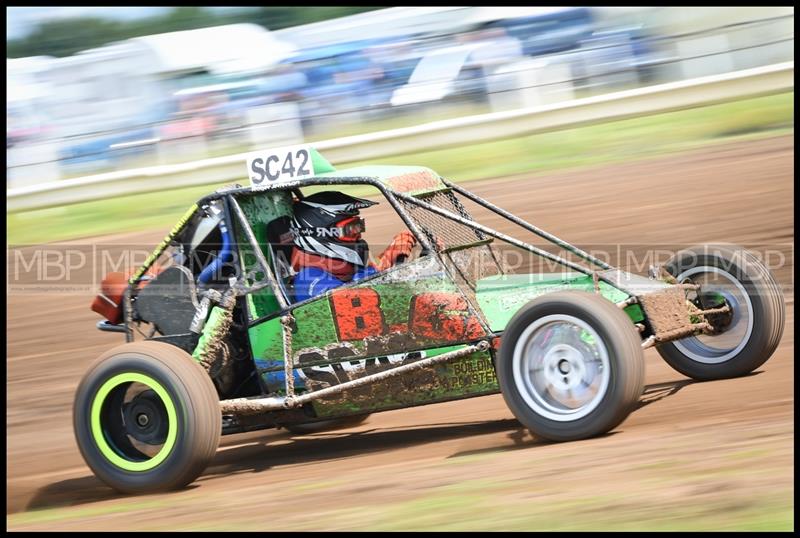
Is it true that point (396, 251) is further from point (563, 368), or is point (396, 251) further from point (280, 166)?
point (563, 368)

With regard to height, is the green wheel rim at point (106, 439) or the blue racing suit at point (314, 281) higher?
the blue racing suit at point (314, 281)

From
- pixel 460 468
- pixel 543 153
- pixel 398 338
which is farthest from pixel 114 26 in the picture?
pixel 460 468

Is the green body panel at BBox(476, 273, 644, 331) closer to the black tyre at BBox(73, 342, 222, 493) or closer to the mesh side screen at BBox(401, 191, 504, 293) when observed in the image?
the mesh side screen at BBox(401, 191, 504, 293)

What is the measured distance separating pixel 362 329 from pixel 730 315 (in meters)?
1.96

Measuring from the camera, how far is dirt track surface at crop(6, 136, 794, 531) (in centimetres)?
369

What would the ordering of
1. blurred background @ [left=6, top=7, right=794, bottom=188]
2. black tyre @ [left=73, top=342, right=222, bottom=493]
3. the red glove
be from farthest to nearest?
1. blurred background @ [left=6, top=7, right=794, bottom=188]
2. the red glove
3. black tyre @ [left=73, top=342, right=222, bottom=493]

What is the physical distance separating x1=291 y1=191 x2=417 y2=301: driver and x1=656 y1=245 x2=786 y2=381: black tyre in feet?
4.82

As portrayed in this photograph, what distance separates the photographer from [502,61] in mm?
13633

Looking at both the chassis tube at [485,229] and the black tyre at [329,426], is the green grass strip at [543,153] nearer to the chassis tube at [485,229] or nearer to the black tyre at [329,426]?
Answer: the black tyre at [329,426]

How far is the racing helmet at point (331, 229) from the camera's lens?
548cm

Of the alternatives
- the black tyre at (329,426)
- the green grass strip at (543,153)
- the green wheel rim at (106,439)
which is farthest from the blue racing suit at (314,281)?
the green grass strip at (543,153)

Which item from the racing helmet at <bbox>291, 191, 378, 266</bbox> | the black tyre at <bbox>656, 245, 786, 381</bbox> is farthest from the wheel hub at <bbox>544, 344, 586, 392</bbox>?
the racing helmet at <bbox>291, 191, 378, 266</bbox>

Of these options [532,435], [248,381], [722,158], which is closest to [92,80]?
[722,158]

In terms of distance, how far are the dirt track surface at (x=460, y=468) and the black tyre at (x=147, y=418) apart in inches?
5.5
